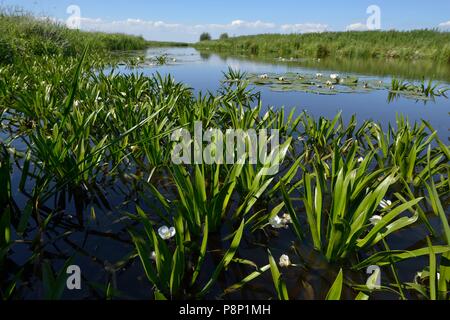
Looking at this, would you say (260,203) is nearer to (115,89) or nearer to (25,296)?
(25,296)

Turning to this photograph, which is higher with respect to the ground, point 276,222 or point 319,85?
point 319,85

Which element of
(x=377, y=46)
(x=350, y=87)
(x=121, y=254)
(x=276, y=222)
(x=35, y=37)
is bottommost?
(x=121, y=254)

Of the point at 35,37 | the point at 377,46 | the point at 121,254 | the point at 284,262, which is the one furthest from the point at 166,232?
the point at 377,46

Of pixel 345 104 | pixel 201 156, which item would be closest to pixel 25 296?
pixel 201 156

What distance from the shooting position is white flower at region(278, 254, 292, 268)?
58.9 inches

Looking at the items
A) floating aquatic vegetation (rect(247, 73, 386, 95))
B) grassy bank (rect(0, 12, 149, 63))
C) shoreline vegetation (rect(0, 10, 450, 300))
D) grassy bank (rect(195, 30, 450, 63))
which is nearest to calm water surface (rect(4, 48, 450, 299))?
shoreline vegetation (rect(0, 10, 450, 300))

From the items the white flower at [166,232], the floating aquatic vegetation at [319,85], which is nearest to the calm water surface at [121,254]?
the white flower at [166,232]

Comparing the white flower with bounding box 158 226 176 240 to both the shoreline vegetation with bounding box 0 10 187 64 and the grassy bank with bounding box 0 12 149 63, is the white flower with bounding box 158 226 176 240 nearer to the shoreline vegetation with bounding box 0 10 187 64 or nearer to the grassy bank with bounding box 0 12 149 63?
the shoreline vegetation with bounding box 0 10 187 64

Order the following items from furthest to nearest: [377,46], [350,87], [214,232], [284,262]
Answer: [377,46] < [350,87] < [214,232] < [284,262]

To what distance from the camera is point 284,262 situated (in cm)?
150

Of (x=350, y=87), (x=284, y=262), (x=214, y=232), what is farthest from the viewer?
(x=350, y=87)

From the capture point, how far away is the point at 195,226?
1580 millimetres

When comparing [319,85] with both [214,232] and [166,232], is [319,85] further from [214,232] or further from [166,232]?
[166,232]
